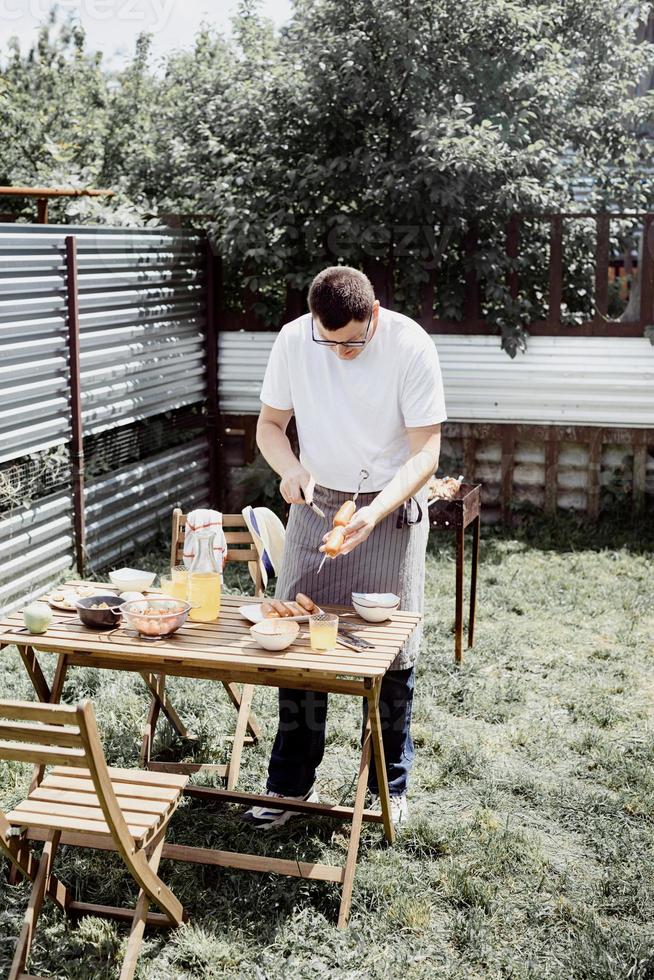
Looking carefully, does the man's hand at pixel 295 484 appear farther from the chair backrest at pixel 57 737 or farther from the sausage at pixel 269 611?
the chair backrest at pixel 57 737

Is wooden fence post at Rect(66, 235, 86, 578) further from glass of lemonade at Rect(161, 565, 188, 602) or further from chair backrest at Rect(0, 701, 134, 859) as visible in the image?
chair backrest at Rect(0, 701, 134, 859)

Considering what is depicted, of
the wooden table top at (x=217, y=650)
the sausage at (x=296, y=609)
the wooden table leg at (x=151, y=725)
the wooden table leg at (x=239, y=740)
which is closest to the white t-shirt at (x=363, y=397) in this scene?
the sausage at (x=296, y=609)

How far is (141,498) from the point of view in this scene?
7.93 m

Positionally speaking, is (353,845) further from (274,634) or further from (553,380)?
(553,380)

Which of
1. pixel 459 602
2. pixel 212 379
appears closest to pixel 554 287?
pixel 212 379

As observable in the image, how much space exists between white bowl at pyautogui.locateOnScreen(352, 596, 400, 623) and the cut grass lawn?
88 centimetres

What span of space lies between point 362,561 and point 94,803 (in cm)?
134

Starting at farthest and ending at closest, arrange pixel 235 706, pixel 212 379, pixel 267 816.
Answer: pixel 212 379, pixel 235 706, pixel 267 816

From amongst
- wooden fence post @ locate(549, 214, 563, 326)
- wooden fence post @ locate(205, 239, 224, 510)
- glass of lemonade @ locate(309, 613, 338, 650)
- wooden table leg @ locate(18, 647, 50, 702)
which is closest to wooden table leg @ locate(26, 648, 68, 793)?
wooden table leg @ locate(18, 647, 50, 702)

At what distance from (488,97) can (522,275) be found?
1454 mm

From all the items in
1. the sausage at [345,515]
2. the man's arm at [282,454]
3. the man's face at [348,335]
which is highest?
the man's face at [348,335]

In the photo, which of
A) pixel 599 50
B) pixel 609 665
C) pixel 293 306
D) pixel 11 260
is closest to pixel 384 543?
pixel 609 665

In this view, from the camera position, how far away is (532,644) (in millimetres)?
6227

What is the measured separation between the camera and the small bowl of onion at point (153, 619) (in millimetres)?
3604
